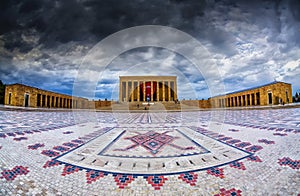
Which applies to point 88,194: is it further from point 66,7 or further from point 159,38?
point 159,38

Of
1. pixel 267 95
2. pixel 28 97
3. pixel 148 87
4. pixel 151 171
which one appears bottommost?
pixel 151 171

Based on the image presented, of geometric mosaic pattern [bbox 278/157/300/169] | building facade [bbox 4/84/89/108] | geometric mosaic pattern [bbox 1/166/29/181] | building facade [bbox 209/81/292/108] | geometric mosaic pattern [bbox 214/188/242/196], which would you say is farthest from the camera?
building facade [bbox 209/81/292/108]

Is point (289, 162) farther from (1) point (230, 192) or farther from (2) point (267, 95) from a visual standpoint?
(2) point (267, 95)

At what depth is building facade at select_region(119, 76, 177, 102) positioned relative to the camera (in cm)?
3431

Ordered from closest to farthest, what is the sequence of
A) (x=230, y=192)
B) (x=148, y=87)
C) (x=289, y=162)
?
(x=230, y=192)
(x=289, y=162)
(x=148, y=87)

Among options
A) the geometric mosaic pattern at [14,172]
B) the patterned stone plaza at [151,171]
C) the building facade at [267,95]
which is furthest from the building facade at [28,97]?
the building facade at [267,95]

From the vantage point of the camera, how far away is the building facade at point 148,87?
3431 centimetres

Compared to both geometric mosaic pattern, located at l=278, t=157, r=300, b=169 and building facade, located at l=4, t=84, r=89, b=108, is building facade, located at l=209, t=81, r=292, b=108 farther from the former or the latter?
building facade, located at l=4, t=84, r=89, b=108

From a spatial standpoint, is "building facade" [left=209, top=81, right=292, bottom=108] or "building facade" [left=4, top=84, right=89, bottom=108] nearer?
"building facade" [left=4, top=84, right=89, bottom=108]

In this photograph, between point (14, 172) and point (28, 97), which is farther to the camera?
point (28, 97)

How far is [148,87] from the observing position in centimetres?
3472

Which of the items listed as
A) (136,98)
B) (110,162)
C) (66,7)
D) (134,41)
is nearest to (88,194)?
(110,162)

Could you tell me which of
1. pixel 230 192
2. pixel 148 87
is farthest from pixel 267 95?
pixel 230 192

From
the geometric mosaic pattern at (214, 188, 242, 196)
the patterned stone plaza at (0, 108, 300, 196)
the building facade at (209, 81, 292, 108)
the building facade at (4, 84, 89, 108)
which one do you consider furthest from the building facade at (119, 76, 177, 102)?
the geometric mosaic pattern at (214, 188, 242, 196)
